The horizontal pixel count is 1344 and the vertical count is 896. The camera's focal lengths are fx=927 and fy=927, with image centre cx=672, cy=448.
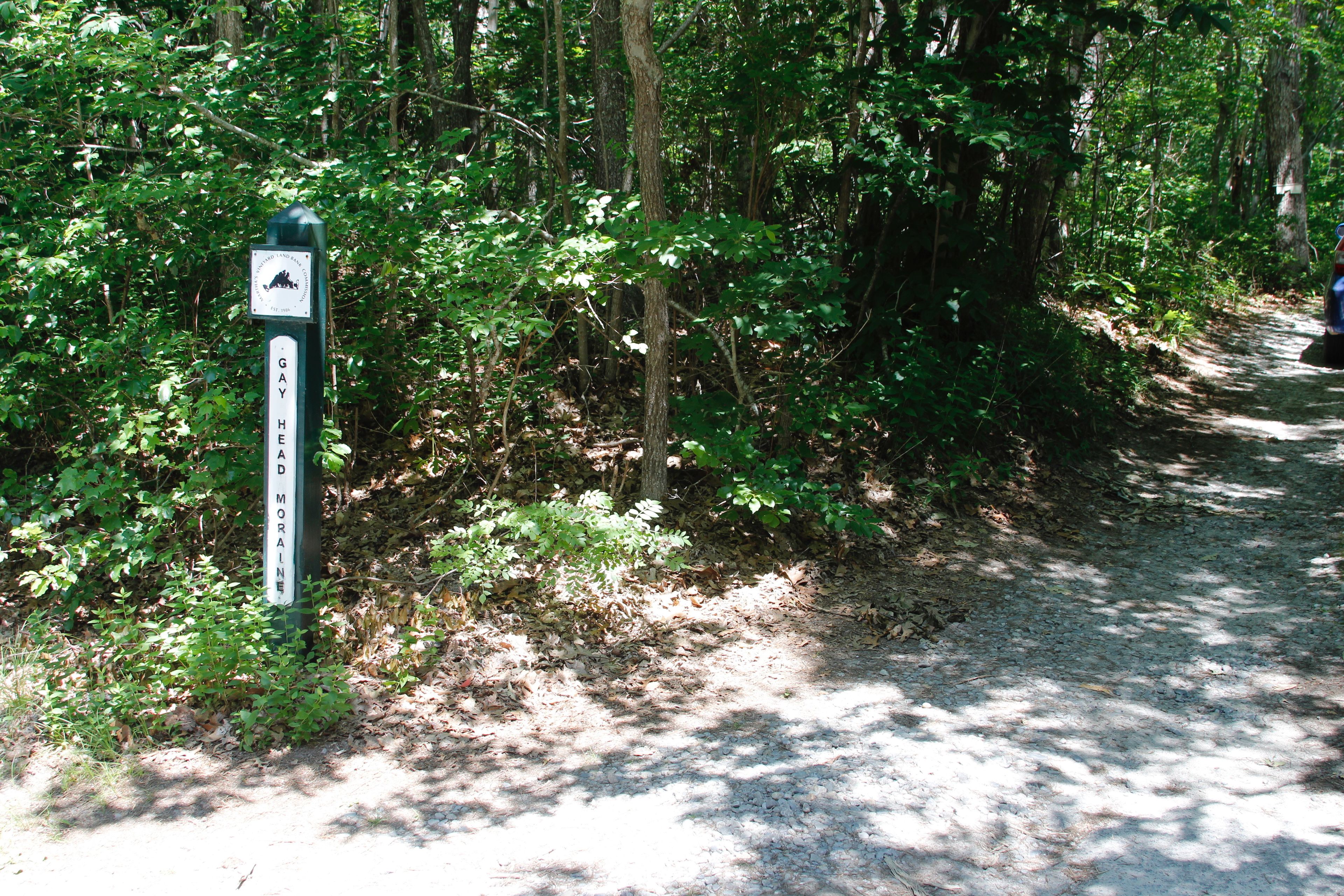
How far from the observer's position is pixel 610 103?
26.3ft

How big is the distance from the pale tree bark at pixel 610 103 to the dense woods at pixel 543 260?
3cm

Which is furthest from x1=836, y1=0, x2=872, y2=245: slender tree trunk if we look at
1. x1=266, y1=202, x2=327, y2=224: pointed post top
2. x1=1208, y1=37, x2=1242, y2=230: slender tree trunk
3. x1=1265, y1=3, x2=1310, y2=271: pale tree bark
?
x1=1265, y1=3, x2=1310, y2=271: pale tree bark

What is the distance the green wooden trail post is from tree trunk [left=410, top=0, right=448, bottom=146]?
4938 mm

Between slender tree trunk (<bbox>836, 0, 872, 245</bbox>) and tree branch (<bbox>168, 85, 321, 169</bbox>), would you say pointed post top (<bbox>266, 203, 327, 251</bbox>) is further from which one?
slender tree trunk (<bbox>836, 0, 872, 245</bbox>)

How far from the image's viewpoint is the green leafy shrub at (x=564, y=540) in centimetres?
505

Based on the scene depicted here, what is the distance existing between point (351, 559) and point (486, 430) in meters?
1.43

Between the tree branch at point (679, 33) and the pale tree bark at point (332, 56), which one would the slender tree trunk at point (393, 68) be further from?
the tree branch at point (679, 33)

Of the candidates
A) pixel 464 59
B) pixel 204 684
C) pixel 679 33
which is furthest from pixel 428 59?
pixel 204 684

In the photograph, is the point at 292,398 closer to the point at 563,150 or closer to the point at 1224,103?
the point at 563,150

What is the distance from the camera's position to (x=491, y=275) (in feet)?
17.4

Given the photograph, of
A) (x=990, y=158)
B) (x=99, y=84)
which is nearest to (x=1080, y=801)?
(x=990, y=158)

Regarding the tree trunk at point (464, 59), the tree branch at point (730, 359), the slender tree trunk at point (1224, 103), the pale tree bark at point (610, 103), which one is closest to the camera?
the tree branch at point (730, 359)

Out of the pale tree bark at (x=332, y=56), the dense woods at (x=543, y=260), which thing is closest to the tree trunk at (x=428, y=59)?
the dense woods at (x=543, y=260)

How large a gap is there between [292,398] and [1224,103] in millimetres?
23175
